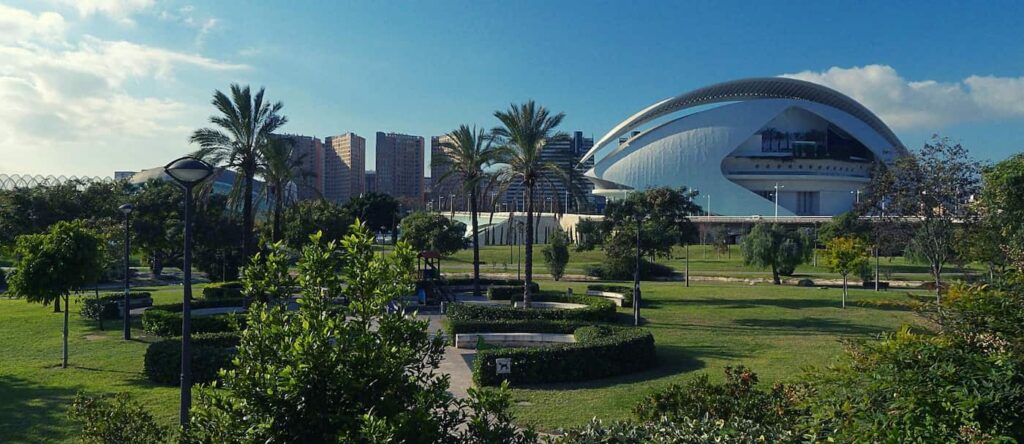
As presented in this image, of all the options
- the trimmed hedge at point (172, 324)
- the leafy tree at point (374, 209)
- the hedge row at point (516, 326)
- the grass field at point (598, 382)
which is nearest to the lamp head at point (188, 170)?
the grass field at point (598, 382)

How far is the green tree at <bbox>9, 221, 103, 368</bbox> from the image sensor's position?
52.0 ft

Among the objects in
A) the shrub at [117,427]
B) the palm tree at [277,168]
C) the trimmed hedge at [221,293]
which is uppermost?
the palm tree at [277,168]

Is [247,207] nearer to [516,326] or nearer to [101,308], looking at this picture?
[101,308]

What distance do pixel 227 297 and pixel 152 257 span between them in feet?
75.6

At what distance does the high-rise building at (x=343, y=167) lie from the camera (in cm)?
15775

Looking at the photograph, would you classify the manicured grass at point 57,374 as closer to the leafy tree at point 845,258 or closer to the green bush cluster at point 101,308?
the green bush cluster at point 101,308

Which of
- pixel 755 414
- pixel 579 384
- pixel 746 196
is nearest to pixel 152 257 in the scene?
pixel 579 384

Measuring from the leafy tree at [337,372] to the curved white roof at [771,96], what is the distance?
95917mm

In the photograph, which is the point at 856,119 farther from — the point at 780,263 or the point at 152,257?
the point at 152,257

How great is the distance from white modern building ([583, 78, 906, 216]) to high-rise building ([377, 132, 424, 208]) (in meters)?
75.5

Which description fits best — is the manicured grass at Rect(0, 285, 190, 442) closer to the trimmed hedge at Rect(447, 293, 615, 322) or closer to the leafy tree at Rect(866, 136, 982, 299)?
the trimmed hedge at Rect(447, 293, 615, 322)

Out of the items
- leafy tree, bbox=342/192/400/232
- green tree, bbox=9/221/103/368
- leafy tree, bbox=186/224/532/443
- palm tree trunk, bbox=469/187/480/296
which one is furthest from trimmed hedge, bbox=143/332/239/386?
leafy tree, bbox=342/192/400/232

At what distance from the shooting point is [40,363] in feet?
49.1

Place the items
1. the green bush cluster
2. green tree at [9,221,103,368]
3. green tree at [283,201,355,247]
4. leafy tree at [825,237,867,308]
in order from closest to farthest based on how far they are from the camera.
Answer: green tree at [9,221,103,368]
the green bush cluster
leafy tree at [825,237,867,308]
green tree at [283,201,355,247]
